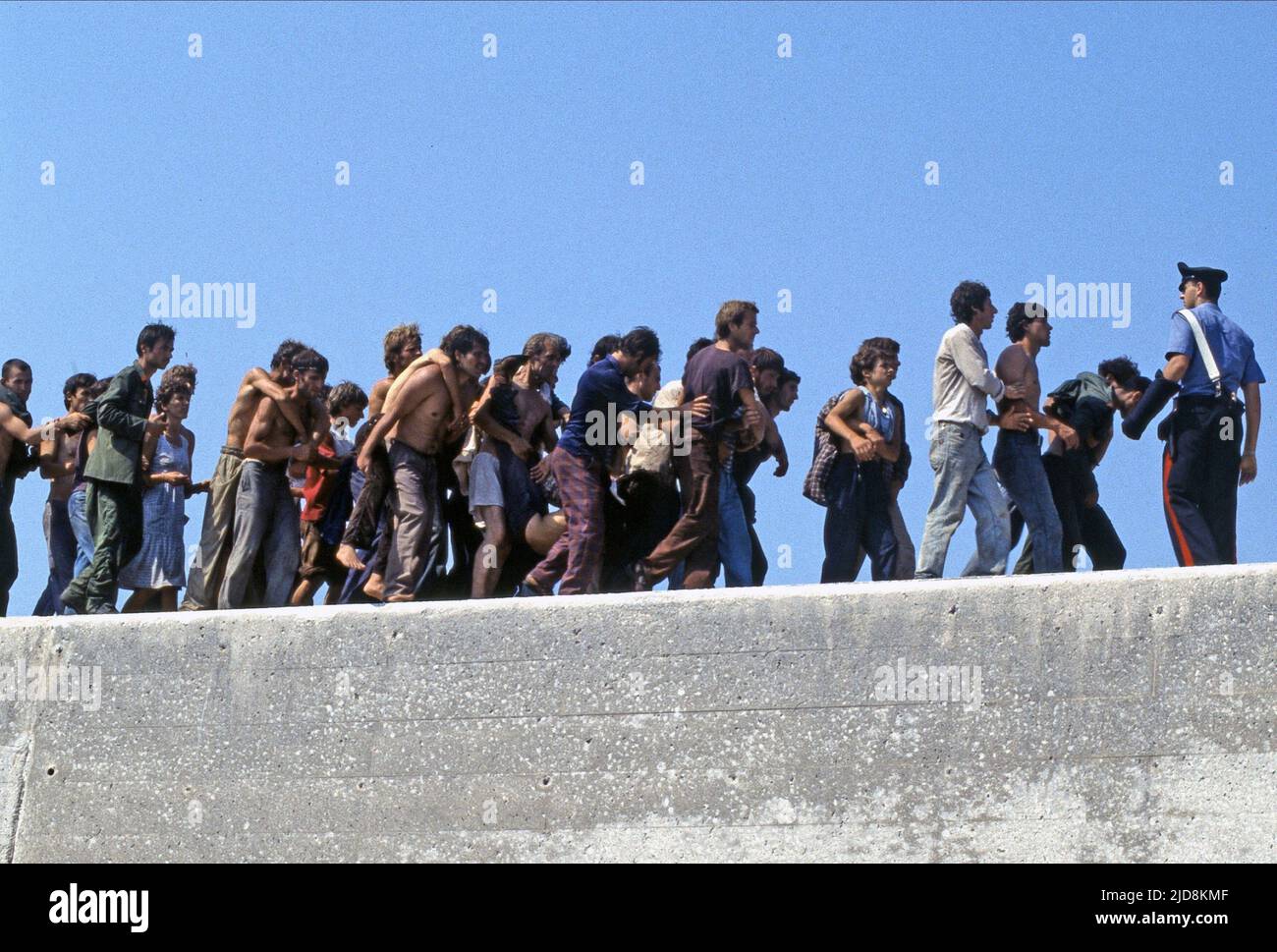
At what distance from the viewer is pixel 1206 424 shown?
29.7 feet

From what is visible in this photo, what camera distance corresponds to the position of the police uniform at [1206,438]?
29.3 ft

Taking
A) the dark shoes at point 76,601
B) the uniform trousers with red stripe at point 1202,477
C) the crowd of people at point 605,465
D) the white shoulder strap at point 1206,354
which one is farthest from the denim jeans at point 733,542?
the dark shoes at point 76,601

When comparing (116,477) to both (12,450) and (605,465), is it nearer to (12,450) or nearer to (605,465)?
(12,450)

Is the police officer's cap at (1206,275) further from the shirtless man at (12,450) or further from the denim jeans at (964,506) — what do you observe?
the shirtless man at (12,450)

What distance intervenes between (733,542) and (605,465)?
30.6 inches

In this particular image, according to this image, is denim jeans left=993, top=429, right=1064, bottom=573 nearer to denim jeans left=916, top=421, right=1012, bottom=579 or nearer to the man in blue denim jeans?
the man in blue denim jeans

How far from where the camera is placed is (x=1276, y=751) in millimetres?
7453

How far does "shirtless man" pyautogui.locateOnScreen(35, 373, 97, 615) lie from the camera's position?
1087 centimetres

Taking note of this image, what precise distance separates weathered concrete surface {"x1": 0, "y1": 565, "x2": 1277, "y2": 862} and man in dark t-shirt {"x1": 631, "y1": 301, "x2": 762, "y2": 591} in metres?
1.09
